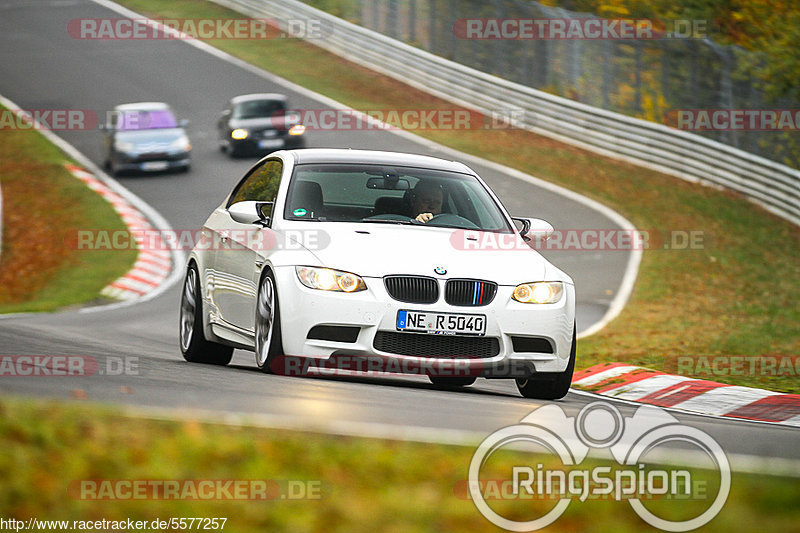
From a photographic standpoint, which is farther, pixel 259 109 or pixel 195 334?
pixel 259 109

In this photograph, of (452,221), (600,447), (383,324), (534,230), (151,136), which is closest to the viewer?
(600,447)

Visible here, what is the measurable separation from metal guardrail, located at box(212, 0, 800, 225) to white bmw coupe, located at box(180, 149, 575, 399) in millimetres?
16909

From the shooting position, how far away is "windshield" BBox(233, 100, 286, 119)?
28.7 m

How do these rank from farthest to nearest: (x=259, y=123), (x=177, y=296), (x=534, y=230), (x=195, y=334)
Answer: (x=259, y=123), (x=177, y=296), (x=195, y=334), (x=534, y=230)

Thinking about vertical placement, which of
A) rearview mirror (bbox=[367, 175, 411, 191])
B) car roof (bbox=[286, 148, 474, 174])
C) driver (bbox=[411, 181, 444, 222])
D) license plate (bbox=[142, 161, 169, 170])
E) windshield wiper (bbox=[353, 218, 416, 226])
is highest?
car roof (bbox=[286, 148, 474, 174])

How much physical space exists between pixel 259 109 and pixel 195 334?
61.6 feet

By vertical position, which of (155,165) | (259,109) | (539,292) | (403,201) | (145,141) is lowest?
(155,165)

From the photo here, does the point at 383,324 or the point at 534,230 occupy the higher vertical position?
the point at 534,230

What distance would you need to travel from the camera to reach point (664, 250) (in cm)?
2192

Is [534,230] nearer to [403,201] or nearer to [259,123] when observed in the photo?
[403,201]

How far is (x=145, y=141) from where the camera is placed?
90.0ft

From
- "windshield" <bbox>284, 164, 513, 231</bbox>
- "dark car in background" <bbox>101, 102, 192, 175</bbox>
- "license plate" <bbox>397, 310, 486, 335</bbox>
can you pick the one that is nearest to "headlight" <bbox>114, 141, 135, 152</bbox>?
"dark car in background" <bbox>101, 102, 192, 175</bbox>

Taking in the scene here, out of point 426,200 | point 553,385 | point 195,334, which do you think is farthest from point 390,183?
point 195,334

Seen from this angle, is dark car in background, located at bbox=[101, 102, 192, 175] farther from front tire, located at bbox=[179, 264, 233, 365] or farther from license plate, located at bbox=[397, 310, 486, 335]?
license plate, located at bbox=[397, 310, 486, 335]
